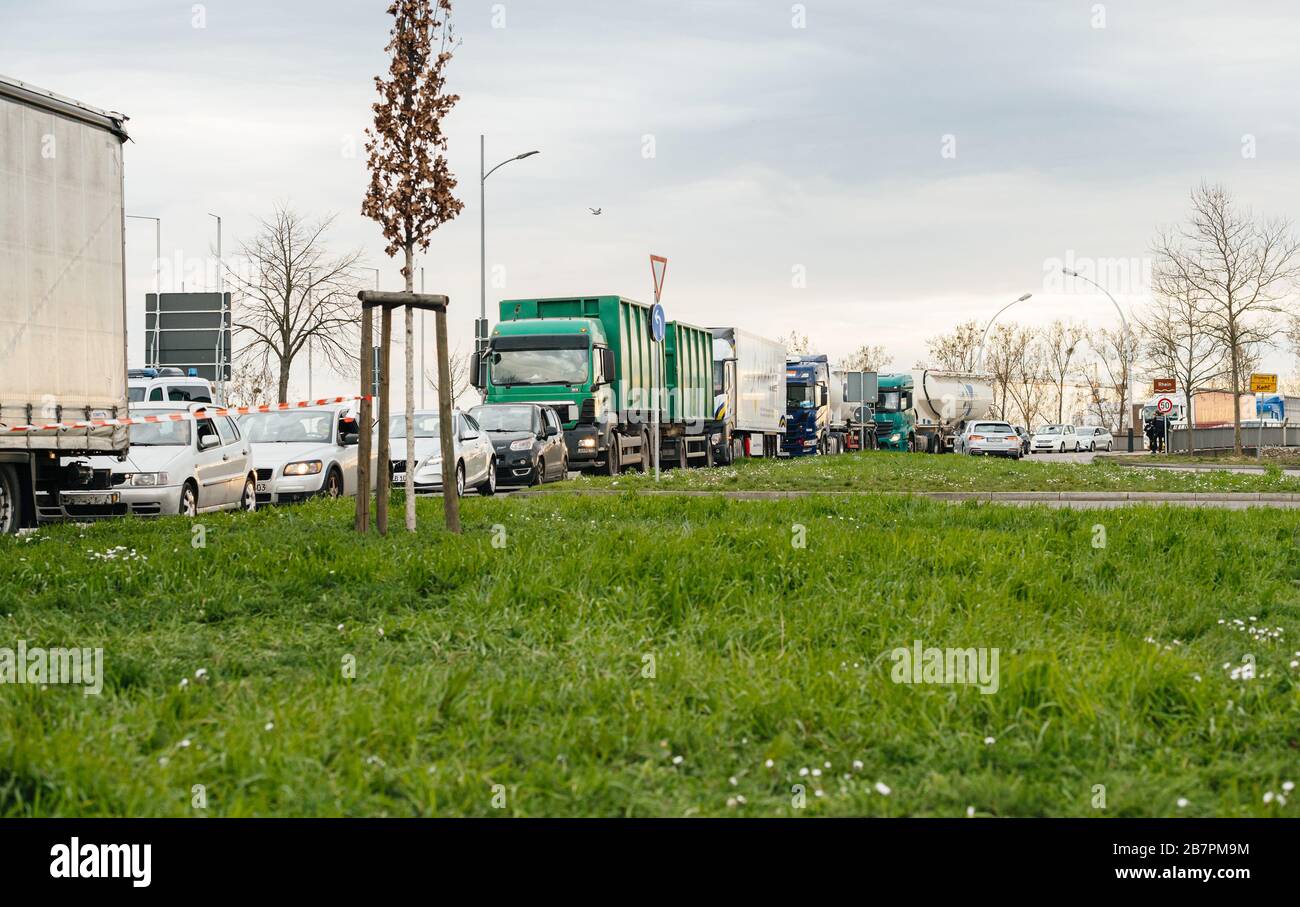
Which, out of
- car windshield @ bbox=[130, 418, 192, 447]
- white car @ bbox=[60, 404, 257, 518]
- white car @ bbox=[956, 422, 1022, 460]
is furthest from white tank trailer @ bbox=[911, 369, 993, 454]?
car windshield @ bbox=[130, 418, 192, 447]

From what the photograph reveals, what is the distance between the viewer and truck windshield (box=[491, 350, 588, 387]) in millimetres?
25359

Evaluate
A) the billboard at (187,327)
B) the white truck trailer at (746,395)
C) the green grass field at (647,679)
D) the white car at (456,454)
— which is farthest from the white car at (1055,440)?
the green grass field at (647,679)

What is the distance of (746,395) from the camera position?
37000 mm

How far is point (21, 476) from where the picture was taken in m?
13.1

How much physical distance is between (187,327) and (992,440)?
35135 mm

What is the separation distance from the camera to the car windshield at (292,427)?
1881 centimetres

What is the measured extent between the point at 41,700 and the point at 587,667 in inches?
84.3

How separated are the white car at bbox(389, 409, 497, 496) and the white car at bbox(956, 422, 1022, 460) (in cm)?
3618

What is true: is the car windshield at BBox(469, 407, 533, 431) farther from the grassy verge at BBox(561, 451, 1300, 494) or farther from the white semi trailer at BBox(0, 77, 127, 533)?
the white semi trailer at BBox(0, 77, 127, 533)

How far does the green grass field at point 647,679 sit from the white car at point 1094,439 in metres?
74.3

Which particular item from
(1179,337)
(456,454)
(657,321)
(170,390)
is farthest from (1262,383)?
(170,390)
